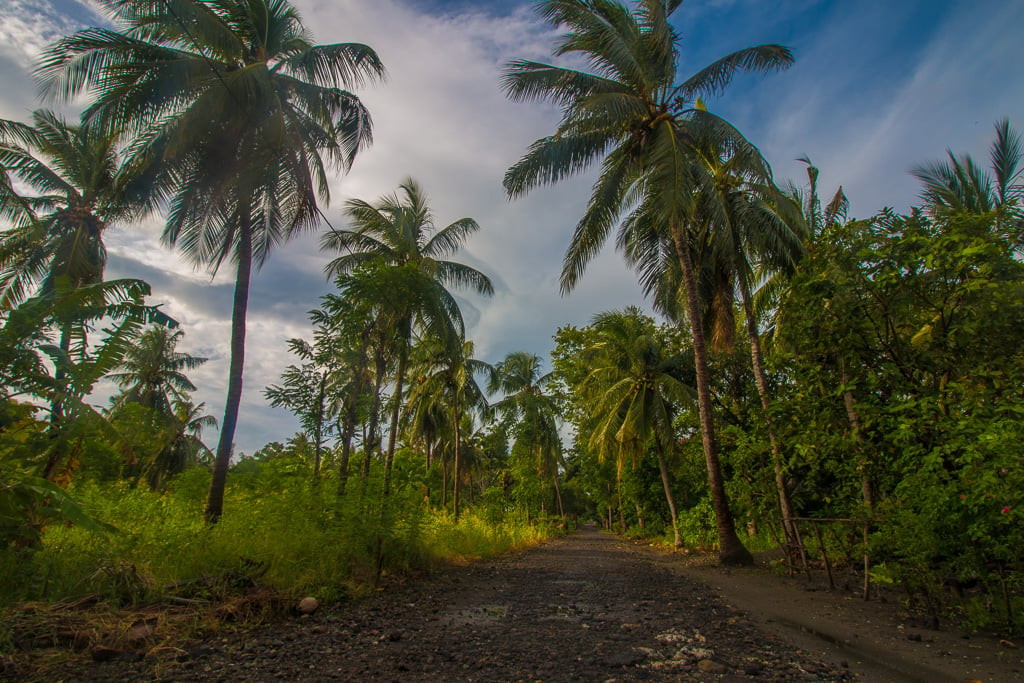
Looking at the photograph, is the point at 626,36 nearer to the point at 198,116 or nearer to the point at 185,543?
the point at 198,116

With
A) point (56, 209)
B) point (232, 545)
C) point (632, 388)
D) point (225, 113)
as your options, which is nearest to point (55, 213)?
point (56, 209)

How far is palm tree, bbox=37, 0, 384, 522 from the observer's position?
836 cm

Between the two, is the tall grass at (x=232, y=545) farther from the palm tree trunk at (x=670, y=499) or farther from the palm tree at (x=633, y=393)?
the palm tree trunk at (x=670, y=499)

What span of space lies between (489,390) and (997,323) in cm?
2126

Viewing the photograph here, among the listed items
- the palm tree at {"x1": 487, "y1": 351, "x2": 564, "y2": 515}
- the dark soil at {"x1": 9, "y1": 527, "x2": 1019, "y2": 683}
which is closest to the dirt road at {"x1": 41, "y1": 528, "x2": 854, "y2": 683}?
the dark soil at {"x1": 9, "y1": 527, "x2": 1019, "y2": 683}

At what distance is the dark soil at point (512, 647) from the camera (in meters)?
3.35

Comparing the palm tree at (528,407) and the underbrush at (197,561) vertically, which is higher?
the palm tree at (528,407)

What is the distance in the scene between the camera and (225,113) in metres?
9.03

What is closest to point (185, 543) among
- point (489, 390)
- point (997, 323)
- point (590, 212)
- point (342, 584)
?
point (342, 584)

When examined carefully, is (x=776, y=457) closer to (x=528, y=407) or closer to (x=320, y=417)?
(x=320, y=417)

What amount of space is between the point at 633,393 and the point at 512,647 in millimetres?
16313

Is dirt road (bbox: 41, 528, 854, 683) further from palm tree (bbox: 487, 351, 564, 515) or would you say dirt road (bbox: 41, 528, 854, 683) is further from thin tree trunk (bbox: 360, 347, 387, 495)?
palm tree (bbox: 487, 351, 564, 515)

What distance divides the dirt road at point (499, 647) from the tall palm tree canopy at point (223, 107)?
7.65 metres

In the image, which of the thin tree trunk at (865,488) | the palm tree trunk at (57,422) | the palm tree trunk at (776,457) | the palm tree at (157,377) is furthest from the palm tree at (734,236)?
the palm tree at (157,377)
